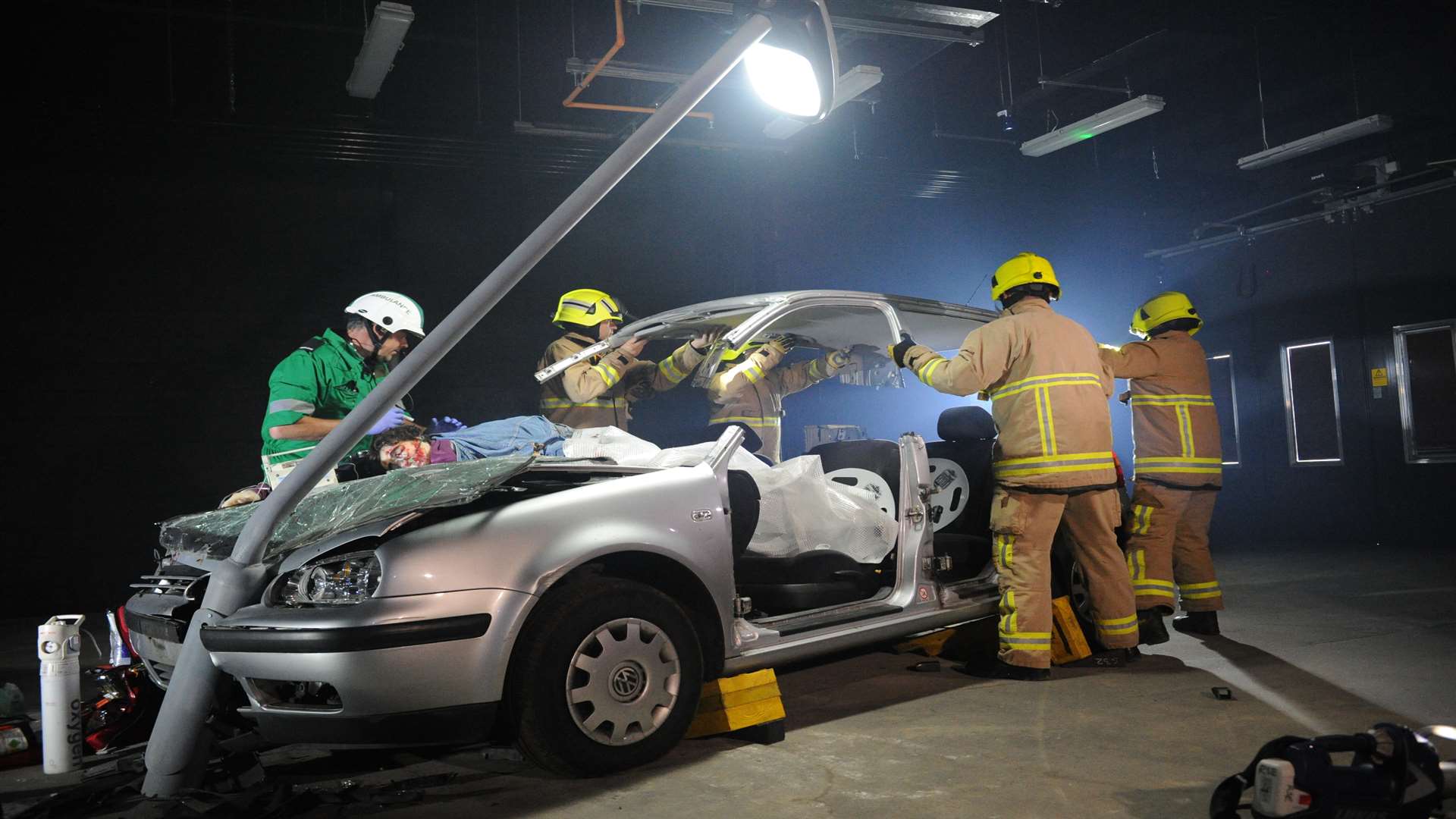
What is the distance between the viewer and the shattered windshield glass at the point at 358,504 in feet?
9.84

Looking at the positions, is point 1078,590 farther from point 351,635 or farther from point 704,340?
point 351,635

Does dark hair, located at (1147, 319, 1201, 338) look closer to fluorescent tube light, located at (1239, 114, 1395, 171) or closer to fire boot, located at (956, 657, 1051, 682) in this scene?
fire boot, located at (956, 657, 1051, 682)

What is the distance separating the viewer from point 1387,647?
4.90 m

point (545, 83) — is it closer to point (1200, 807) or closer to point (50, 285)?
point (50, 285)

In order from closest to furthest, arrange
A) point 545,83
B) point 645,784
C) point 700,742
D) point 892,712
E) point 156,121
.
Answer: point 645,784 < point 700,742 < point 892,712 < point 156,121 < point 545,83

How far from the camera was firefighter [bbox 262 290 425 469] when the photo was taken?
4.48 m

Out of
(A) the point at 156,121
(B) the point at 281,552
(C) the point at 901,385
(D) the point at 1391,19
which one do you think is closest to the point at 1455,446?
(D) the point at 1391,19

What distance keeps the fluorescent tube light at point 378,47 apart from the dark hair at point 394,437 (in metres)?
3.38

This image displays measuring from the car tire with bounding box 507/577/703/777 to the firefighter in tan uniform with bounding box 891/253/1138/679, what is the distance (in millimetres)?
1826

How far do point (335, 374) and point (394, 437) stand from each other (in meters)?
0.75

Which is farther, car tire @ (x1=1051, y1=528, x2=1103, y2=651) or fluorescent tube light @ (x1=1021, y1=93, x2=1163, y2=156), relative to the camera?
fluorescent tube light @ (x1=1021, y1=93, x2=1163, y2=156)

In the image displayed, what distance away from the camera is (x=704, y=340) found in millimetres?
4758

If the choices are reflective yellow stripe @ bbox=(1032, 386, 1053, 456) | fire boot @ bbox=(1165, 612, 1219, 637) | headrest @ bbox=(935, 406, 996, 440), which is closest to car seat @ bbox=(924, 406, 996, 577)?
headrest @ bbox=(935, 406, 996, 440)

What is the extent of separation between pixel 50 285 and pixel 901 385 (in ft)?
22.0
